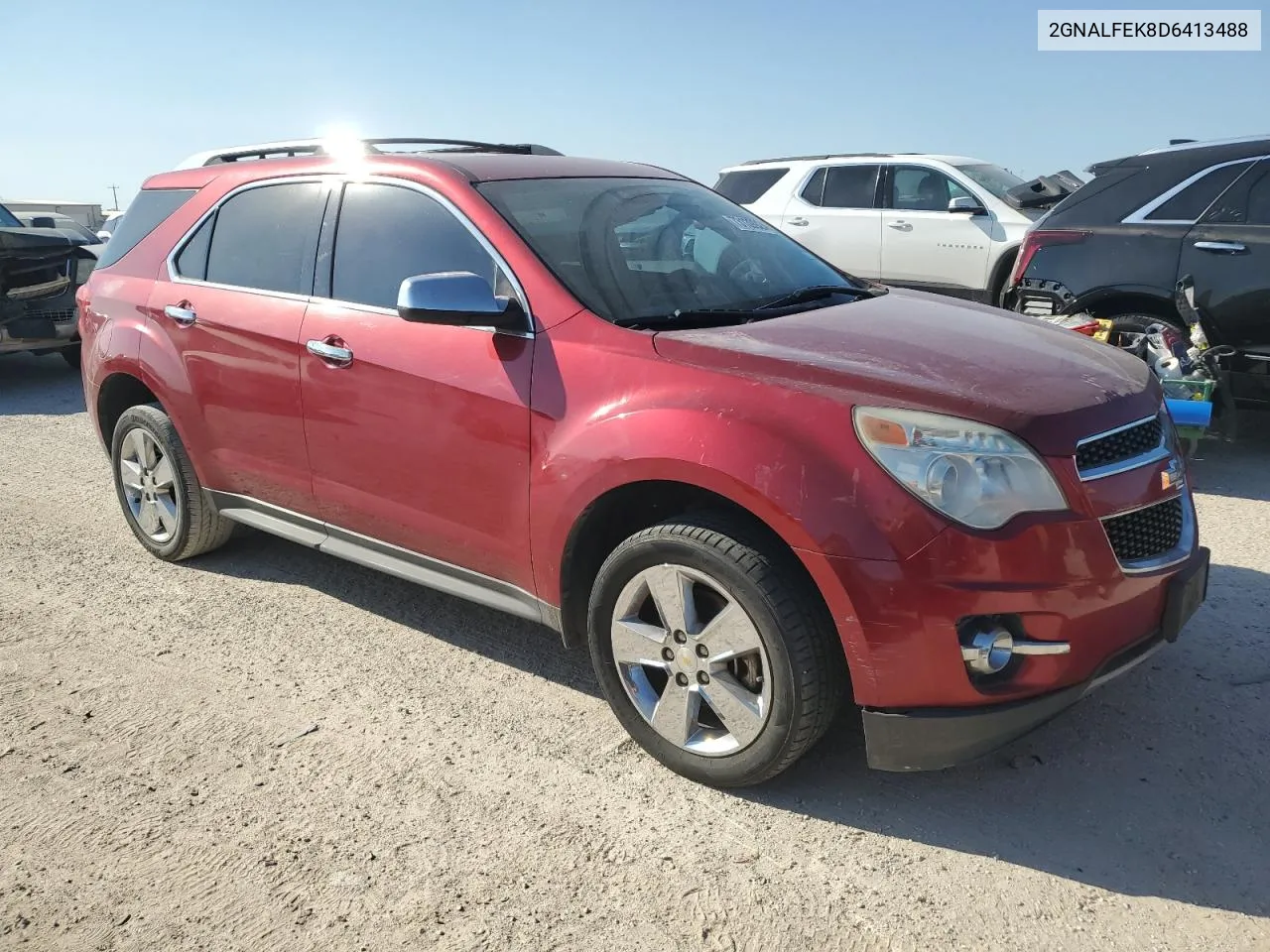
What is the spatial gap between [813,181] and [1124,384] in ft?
27.5

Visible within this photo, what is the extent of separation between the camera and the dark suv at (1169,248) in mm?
5824

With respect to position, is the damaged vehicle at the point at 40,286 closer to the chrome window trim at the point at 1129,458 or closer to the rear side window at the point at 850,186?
the rear side window at the point at 850,186

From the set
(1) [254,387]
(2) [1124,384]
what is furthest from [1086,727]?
(1) [254,387]

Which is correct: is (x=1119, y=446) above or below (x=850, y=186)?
below

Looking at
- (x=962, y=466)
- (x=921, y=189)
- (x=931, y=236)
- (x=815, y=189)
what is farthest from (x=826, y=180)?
(x=962, y=466)

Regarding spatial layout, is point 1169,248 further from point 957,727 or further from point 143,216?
point 143,216

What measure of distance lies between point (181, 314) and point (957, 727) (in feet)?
11.2

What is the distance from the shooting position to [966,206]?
383 inches

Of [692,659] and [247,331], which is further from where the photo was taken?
[247,331]

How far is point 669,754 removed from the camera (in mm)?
3004

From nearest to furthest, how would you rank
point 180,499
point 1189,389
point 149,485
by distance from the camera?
point 180,499
point 149,485
point 1189,389

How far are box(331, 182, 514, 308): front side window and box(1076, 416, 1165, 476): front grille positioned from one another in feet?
5.78

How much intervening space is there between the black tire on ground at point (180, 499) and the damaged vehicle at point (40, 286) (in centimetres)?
542

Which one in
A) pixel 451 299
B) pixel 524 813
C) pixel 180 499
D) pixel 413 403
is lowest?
pixel 524 813
